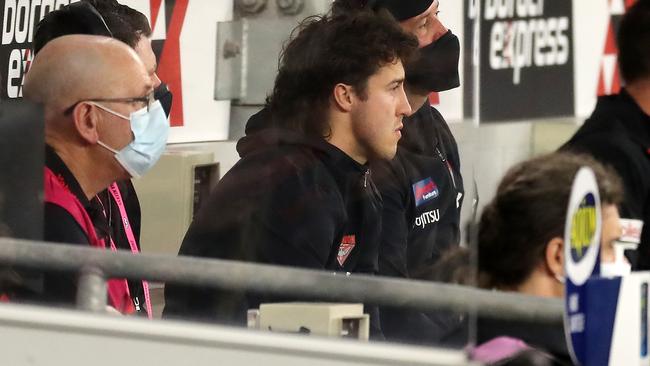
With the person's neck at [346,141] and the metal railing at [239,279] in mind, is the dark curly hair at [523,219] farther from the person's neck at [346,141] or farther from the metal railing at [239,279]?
the person's neck at [346,141]

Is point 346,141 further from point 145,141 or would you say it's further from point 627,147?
point 627,147

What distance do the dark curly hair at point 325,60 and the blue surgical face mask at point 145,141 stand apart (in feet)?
0.83

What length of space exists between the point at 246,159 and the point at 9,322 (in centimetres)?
63

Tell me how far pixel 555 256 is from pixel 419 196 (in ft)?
1.58

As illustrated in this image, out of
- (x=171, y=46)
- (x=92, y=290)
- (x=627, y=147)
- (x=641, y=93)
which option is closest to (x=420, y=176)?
(x=627, y=147)

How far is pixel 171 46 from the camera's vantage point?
10.4 ft

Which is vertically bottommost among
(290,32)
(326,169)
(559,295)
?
(559,295)

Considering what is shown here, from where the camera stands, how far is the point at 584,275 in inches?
120

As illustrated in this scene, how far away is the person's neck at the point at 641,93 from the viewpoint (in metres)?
3.85

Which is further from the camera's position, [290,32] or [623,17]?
[623,17]

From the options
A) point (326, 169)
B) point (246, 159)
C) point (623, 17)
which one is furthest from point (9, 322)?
point (623, 17)

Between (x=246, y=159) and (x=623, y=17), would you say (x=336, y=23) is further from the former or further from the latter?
(x=623, y=17)

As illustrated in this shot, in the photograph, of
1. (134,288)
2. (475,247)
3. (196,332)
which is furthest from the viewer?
(475,247)

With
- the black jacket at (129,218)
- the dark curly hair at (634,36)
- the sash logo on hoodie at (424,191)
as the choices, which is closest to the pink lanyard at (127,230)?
the black jacket at (129,218)
